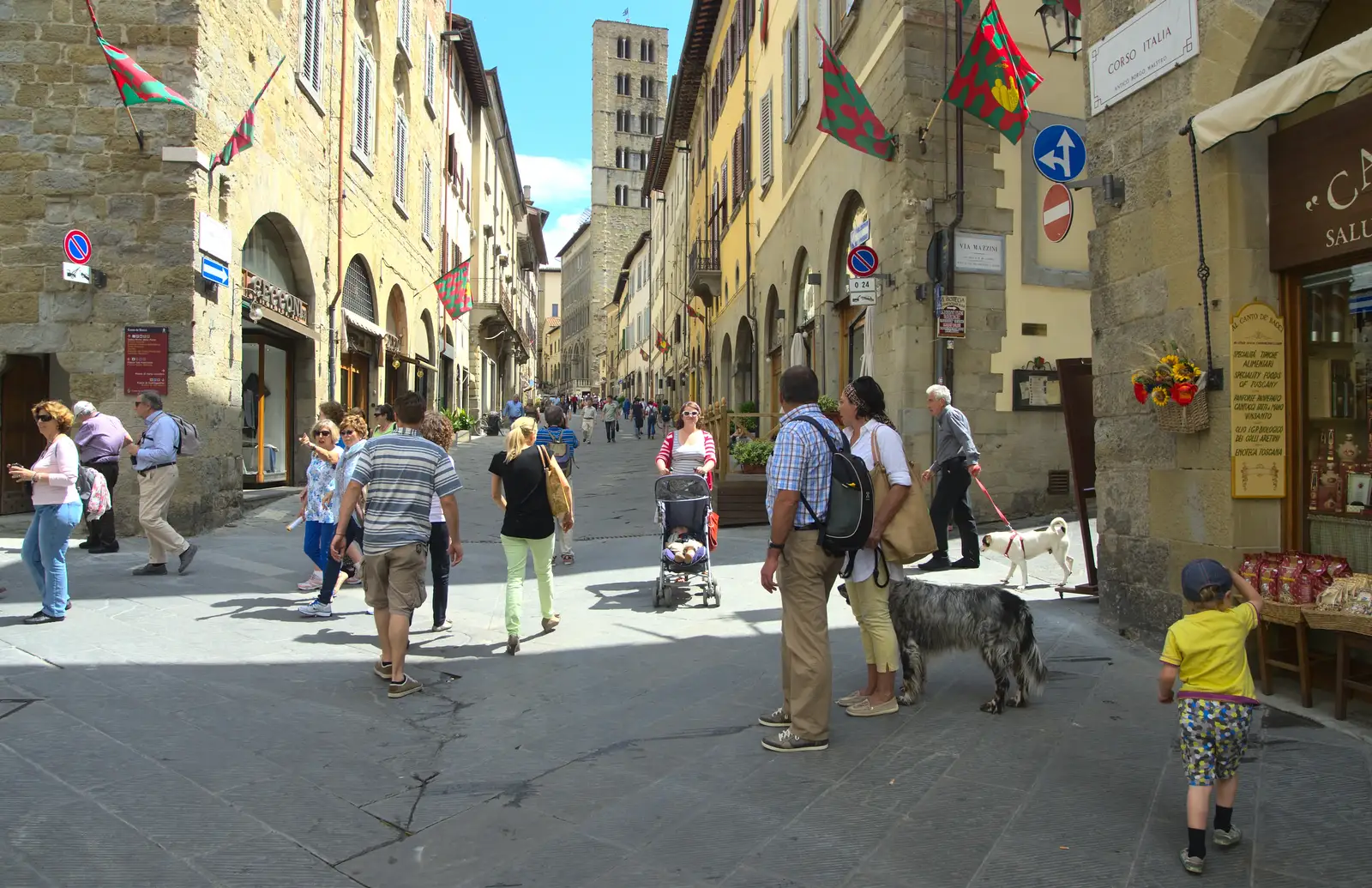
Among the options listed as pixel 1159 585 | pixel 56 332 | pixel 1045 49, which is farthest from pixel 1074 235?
pixel 56 332

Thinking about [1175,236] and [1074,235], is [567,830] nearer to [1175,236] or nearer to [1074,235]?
[1175,236]

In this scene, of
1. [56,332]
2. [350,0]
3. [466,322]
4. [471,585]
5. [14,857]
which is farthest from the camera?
[466,322]

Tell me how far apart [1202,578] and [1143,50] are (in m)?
4.03

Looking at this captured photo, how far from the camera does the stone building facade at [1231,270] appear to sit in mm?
4875

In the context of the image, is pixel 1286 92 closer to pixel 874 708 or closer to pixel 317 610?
pixel 874 708

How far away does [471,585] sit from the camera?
334 inches

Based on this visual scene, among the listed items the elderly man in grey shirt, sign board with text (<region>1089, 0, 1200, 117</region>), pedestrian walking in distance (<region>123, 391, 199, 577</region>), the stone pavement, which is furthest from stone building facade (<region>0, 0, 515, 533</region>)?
sign board with text (<region>1089, 0, 1200, 117</region>)

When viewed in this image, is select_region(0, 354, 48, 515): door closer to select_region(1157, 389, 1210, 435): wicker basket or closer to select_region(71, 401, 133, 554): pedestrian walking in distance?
select_region(71, 401, 133, 554): pedestrian walking in distance

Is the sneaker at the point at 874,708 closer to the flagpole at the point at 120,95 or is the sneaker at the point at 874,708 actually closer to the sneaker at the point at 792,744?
the sneaker at the point at 792,744

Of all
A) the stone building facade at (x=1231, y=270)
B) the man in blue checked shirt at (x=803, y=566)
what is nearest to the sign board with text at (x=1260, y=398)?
the stone building facade at (x=1231, y=270)

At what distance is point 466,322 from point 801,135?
1913cm

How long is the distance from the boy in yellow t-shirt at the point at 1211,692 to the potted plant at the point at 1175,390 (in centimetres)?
240

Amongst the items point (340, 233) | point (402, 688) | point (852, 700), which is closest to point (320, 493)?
point (402, 688)

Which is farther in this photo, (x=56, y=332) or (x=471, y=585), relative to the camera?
(x=56, y=332)
